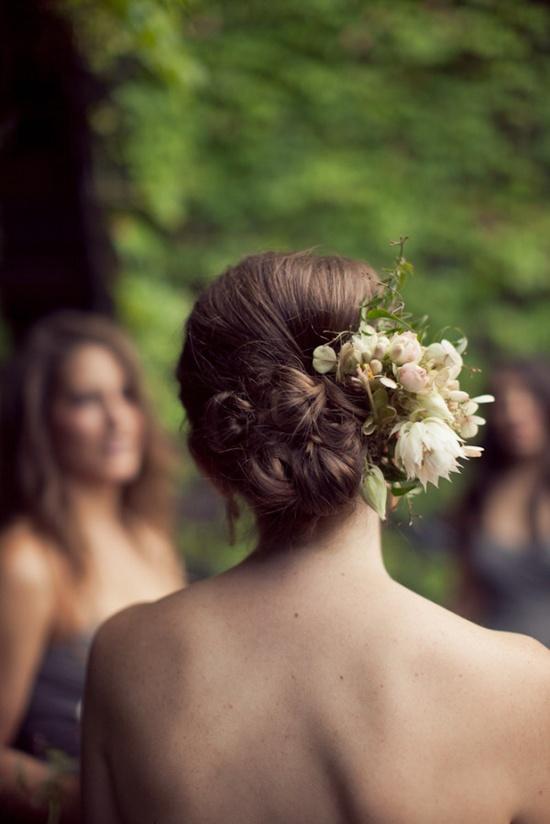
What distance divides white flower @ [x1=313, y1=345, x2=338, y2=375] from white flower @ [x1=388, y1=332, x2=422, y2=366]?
10 cm

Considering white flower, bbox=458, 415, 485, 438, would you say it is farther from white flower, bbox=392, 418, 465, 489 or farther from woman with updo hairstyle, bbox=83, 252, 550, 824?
woman with updo hairstyle, bbox=83, 252, 550, 824

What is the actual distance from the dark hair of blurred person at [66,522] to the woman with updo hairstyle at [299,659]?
0.92 metres

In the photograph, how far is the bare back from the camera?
141 cm

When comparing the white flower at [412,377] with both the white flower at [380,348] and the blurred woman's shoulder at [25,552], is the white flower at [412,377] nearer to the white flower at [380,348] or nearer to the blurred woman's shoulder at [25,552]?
the white flower at [380,348]

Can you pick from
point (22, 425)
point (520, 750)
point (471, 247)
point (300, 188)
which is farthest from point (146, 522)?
point (471, 247)

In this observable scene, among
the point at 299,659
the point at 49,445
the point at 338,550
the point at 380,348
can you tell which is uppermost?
the point at 380,348

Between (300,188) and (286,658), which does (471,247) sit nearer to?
(300,188)

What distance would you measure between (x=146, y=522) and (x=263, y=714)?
73.9 inches

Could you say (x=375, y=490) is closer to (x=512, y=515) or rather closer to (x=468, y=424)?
(x=468, y=424)

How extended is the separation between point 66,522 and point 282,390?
5.08ft

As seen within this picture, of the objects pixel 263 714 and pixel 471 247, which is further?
pixel 471 247

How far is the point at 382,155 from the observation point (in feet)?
21.1

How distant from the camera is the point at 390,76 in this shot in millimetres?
6480

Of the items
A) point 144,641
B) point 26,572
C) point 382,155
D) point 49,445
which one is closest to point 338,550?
point 144,641
